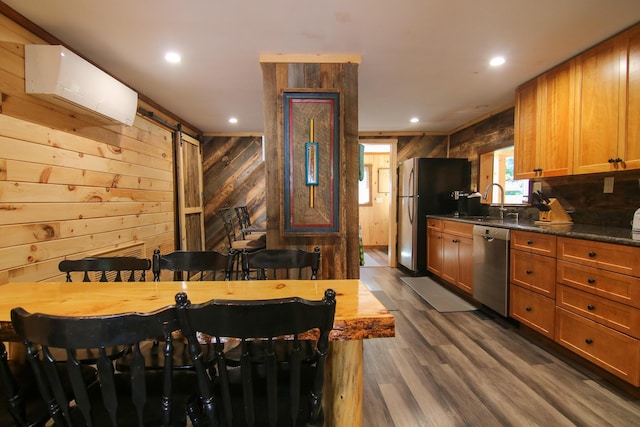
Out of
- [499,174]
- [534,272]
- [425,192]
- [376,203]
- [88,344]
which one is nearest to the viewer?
[88,344]

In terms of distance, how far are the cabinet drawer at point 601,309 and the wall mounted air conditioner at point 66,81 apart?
12.3 feet

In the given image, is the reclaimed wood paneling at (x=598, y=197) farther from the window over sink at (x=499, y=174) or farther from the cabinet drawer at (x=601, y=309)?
the window over sink at (x=499, y=174)

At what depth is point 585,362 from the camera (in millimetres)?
2078

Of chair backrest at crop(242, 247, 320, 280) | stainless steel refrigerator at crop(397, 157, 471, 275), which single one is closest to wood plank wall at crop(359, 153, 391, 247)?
stainless steel refrigerator at crop(397, 157, 471, 275)

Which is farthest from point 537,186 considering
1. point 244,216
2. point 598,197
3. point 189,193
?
point 189,193

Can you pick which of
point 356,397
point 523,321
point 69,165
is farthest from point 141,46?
point 523,321

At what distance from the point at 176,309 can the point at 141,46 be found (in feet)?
7.28

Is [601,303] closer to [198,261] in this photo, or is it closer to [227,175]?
[198,261]

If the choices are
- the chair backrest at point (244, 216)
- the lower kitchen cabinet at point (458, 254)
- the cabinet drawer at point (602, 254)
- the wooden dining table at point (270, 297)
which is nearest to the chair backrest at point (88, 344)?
the wooden dining table at point (270, 297)

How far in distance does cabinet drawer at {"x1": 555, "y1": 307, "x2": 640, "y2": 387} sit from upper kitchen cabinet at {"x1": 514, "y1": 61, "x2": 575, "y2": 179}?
1232 mm

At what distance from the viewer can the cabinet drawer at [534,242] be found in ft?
7.44

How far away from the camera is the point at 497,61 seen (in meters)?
2.48

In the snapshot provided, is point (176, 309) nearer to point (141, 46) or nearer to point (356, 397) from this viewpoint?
point (356, 397)

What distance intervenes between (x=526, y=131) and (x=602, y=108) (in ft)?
2.37
